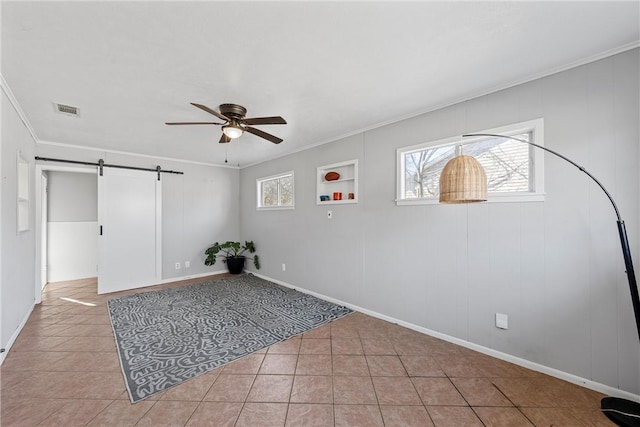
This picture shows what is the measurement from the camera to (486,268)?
2.44 m

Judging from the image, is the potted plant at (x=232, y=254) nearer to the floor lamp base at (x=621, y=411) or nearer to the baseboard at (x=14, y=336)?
the baseboard at (x=14, y=336)

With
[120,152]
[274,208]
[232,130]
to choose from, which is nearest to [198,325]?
[232,130]

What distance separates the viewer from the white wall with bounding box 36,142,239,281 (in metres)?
5.11

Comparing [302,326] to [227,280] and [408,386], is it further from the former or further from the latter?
[227,280]

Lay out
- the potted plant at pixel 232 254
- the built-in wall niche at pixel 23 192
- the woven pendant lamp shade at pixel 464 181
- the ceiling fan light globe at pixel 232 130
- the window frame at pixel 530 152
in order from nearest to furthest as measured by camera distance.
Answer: the woven pendant lamp shade at pixel 464 181
the window frame at pixel 530 152
the ceiling fan light globe at pixel 232 130
the built-in wall niche at pixel 23 192
the potted plant at pixel 232 254

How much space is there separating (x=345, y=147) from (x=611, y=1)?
8.62 feet

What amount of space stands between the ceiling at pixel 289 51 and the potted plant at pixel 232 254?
128 inches

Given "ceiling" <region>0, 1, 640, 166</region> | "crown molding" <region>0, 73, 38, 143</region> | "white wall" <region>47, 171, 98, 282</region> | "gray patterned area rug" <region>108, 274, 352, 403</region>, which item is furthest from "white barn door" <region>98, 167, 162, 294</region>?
"ceiling" <region>0, 1, 640, 166</region>

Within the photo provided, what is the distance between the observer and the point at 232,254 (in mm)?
5938

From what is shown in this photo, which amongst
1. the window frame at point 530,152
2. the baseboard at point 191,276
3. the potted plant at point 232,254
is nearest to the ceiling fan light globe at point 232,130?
the window frame at point 530,152

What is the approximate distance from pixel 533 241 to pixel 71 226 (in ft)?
24.5

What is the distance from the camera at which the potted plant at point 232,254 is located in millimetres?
5566

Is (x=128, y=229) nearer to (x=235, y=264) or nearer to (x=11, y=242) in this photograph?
(x=235, y=264)

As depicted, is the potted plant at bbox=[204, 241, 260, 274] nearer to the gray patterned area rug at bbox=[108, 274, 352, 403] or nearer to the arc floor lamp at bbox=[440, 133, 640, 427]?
the gray patterned area rug at bbox=[108, 274, 352, 403]
